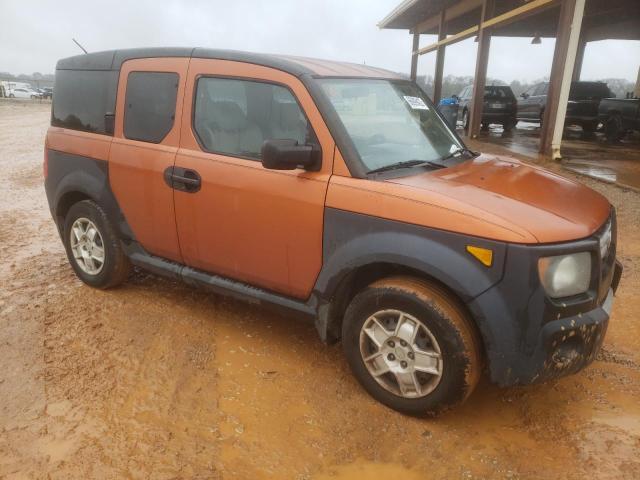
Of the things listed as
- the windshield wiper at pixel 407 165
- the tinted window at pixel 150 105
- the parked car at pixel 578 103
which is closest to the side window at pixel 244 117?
the tinted window at pixel 150 105

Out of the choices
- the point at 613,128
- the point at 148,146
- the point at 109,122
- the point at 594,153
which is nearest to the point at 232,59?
the point at 148,146

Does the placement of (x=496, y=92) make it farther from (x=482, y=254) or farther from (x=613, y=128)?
(x=482, y=254)

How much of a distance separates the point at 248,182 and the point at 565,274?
1772 millimetres

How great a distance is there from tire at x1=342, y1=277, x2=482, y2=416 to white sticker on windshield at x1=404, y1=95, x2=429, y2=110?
1.36m

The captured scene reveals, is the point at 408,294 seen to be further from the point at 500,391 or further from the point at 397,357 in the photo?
the point at 500,391

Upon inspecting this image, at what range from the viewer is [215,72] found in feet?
11.1

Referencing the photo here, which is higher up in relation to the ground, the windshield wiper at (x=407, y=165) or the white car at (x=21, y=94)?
the windshield wiper at (x=407, y=165)

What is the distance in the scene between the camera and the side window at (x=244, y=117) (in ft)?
10.2

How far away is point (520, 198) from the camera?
2.72 meters

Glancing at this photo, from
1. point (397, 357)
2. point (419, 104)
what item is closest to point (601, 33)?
point (419, 104)

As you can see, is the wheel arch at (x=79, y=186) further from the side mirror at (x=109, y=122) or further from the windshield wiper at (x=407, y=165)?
the windshield wiper at (x=407, y=165)

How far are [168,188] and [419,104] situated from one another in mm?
1785

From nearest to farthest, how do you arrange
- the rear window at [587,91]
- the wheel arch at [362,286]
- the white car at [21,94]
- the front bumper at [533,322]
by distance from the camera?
the front bumper at [533,322] < the wheel arch at [362,286] < the rear window at [587,91] < the white car at [21,94]

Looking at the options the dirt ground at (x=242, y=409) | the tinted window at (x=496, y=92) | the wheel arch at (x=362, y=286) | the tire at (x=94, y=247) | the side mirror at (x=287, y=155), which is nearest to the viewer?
the dirt ground at (x=242, y=409)
